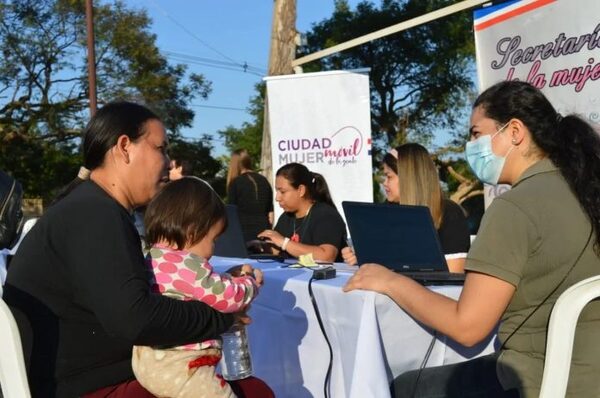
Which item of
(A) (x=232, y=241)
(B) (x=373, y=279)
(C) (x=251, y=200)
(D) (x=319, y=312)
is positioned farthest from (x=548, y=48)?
(C) (x=251, y=200)

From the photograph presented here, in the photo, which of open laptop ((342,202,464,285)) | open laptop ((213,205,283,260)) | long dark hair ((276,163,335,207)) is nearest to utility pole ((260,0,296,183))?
long dark hair ((276,163,335,207))

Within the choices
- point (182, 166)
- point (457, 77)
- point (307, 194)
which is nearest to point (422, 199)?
point (307, 194)

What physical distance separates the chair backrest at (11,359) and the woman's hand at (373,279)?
36.7 inches

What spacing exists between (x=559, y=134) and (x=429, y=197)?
1664mm

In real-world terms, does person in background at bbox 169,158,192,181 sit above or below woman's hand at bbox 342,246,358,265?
above

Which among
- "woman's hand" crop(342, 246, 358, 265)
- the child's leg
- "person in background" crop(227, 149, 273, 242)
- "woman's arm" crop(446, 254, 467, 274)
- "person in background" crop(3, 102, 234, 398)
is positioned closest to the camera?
"person in background" crop(3, 102, 234, 398)

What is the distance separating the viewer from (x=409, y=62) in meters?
23.7

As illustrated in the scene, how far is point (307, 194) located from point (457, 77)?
20.0 m

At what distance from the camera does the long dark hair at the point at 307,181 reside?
14.5 ft

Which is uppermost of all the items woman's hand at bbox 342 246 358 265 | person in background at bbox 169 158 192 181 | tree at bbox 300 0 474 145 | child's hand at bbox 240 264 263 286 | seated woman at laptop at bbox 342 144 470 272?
tree at bbox 300 0 474 145

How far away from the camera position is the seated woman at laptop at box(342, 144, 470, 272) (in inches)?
143

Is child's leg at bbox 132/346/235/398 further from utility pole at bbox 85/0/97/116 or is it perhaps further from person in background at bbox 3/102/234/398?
utility pole at bbox 85/0/97/116

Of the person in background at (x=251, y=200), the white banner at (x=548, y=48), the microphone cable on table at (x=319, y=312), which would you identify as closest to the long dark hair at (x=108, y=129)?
the microphone cable on table at (x=319, y=312)

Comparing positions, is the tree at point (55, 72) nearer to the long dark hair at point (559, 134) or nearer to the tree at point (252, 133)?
the tree at point (252, 133)
